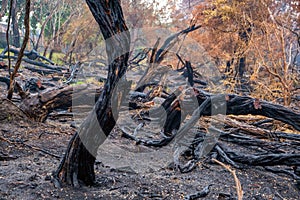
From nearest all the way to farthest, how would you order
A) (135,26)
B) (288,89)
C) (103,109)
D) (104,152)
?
(103,109) < (104,152) < (288,89) < (135,26)

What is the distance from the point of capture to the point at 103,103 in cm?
160

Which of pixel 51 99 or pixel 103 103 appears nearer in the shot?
pixel 103 103

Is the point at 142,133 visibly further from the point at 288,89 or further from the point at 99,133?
the point at 288,89

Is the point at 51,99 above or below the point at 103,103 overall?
below

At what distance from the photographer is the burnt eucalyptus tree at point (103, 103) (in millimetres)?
1478

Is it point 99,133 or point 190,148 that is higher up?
point 99,133

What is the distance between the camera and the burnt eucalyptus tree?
1478 mm

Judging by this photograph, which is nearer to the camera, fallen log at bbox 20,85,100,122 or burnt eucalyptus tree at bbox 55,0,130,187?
burnt eucalyptus tree at bbox 55,0,130,187

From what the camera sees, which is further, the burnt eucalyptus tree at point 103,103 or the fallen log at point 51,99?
the fallen log at point 51,99

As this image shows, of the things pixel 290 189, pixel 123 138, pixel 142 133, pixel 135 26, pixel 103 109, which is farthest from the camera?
pixel 135 26

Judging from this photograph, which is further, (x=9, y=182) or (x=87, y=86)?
(x=87, y=86)

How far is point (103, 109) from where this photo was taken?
5.24 feet

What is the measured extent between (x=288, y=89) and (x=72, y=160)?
171 inches

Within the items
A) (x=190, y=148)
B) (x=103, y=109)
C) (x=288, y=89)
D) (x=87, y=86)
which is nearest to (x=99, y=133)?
(x=103, y=109)
